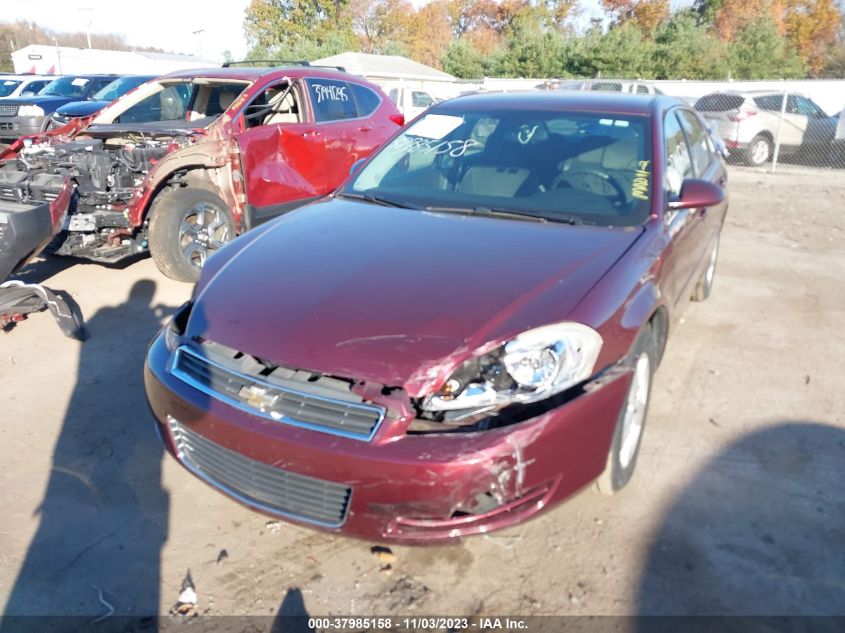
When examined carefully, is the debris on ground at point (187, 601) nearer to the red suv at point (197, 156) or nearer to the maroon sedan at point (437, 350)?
the maroon sedan at point (437, 350)

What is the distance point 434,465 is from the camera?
2129mm

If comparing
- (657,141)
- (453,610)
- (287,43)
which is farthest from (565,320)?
(287,43)

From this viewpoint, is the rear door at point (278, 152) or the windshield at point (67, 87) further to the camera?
the windshield at point (67, 87)

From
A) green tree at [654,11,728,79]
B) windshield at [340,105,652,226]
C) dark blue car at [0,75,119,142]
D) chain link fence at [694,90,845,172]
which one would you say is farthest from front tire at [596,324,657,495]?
green tree at [654,11,728,79]

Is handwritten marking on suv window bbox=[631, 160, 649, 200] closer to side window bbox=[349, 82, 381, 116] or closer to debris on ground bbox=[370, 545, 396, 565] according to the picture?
debris on ground bbox=[370, 545, 396, 565]

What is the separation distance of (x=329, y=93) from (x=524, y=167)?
4252mm

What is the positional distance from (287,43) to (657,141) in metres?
45.4

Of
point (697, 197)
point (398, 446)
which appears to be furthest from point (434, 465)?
point (697, 197)

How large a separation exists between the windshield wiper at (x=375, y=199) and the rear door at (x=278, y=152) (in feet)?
8.75

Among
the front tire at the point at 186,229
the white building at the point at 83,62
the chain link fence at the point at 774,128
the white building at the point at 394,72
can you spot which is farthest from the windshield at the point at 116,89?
the white building at the point at 83,62

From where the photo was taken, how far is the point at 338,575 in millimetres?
2568

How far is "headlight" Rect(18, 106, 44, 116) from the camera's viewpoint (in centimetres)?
1282

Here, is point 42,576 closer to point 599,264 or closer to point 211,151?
point 599,264

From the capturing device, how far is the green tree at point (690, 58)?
29594 millimetres
